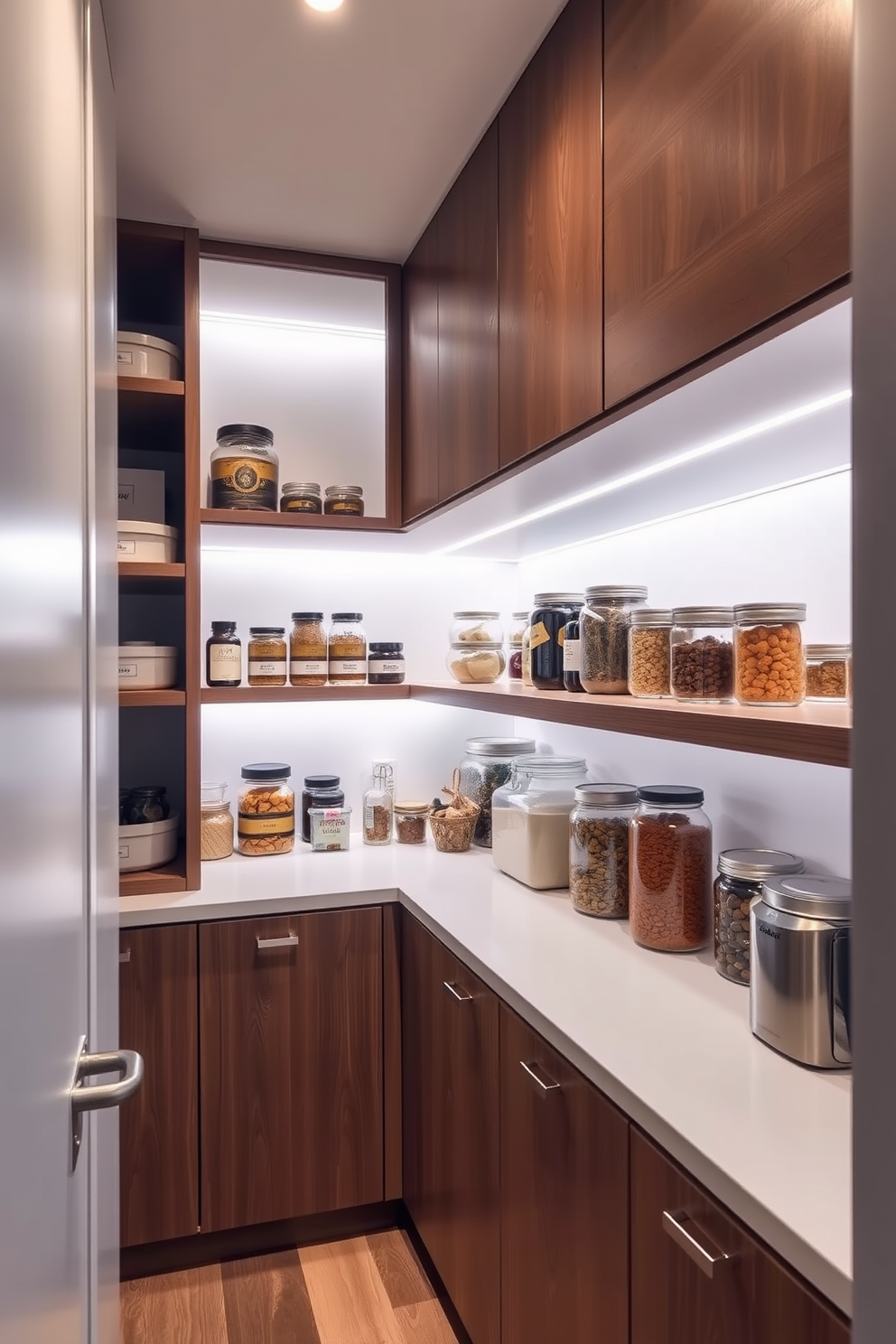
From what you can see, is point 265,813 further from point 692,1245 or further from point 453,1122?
point 692,1245

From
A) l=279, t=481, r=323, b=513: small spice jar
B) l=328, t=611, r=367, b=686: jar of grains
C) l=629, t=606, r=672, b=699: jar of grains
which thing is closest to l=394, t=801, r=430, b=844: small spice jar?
l=328, t=611, r=367, b=686: jar of grains

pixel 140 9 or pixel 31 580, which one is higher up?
pixel 140 9

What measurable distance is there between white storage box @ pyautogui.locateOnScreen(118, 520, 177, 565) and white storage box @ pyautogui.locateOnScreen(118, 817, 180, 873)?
639 mm

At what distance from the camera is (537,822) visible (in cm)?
191

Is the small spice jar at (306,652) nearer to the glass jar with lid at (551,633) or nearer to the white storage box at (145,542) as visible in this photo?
→ the white storage box at (145,542)

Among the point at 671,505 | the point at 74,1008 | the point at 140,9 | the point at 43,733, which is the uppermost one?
the point at 140,9

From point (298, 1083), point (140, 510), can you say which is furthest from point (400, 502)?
point (298, 1083)

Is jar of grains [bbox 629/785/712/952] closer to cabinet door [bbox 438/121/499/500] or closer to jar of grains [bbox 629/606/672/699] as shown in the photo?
jar of grains [bbox 629/606/672/699]

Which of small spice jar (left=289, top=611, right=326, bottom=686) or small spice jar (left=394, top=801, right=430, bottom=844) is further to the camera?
small spice jar (left=394, top=801, right=430, bottom=844)

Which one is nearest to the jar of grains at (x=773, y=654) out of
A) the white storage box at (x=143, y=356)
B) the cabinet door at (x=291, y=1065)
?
the cabinet door at (x=291, y=1065)

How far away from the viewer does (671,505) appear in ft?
5.83

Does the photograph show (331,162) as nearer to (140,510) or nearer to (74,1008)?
(140,510)

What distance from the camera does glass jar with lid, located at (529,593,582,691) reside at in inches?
70.6

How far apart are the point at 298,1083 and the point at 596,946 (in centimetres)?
87
